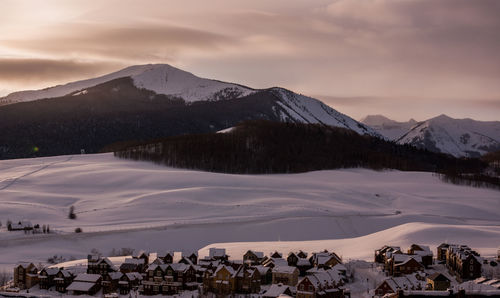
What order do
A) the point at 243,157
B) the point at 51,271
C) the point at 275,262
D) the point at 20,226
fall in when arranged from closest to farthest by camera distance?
the point at 51,271, the point at 275,262, the point at 20,226, the point at 243,157

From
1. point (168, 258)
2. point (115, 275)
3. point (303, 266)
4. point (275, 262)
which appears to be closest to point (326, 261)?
point (303, 266)

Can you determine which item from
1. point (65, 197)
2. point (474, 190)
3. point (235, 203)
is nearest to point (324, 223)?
point (235, 203)

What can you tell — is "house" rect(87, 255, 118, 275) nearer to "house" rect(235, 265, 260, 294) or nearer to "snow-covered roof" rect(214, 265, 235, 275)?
"snow-covered roof" rect(214, 265, 235, 275)

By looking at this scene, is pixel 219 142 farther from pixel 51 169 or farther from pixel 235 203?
pixel 235 203

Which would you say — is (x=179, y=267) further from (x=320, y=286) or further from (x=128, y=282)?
(x=320, y=286)

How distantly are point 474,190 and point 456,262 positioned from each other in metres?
96.5

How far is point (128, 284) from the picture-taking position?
199 feet

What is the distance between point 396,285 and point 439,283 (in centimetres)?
354

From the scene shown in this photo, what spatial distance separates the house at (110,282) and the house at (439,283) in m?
24.8

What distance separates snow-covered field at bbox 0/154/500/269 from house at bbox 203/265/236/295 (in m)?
13.4

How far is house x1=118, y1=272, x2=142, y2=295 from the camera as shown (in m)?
60.2

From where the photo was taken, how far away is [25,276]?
207ft

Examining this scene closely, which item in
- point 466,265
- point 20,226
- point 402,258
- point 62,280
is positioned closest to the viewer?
point 466,265

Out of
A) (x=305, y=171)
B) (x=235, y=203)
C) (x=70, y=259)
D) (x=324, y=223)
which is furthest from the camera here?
(x=305, y=171)
